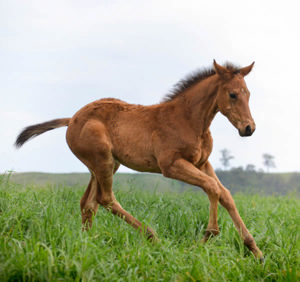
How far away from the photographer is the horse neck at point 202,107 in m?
4.55

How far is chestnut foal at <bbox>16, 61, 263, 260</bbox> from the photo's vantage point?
4.39m

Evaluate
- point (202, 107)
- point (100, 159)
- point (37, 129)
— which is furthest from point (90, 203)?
point (202, 107)

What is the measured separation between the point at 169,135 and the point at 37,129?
2.14 metres

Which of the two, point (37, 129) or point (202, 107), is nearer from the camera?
point (202, 107)

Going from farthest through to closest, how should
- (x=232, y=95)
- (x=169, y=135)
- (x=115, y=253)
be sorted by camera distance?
1. (x=169, y=135)
2. (x=232, y=95)
3. (x=115, y=253)

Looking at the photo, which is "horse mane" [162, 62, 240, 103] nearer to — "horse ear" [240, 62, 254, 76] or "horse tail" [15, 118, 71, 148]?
"horse ear" [240, 62, 254, 76]

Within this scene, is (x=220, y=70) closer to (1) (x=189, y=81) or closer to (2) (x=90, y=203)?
(1) (x=189, y=81)

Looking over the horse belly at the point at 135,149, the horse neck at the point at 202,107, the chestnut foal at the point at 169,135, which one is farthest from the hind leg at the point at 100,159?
the horse neck at the point at 202,107

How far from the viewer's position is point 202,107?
4.58 metres

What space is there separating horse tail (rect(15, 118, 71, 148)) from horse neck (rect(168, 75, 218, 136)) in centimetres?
189

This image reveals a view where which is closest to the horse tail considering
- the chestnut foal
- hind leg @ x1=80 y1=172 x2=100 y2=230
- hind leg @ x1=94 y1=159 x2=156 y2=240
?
the chestnut foal

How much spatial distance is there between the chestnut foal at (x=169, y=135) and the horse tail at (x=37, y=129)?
44cm

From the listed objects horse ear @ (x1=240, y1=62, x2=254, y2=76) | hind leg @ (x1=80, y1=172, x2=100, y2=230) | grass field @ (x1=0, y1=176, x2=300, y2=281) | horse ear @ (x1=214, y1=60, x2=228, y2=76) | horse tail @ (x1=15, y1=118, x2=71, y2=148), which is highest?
horse ear @ (x1=240, y1=62, x2=254, y2=76)

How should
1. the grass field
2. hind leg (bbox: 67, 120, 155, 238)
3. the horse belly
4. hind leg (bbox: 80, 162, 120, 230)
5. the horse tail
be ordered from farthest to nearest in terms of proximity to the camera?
the horse tail
hind leg (bbox: 80, 162, 120, 230)
hind leg (bbox: 67, 120, 155, 238)
the horse belly
the grass field
